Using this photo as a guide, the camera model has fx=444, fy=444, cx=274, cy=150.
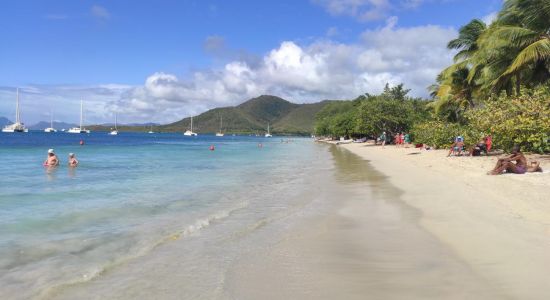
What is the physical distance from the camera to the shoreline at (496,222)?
530cm

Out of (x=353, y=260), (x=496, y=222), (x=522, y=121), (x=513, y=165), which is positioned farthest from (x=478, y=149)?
(x=353, y=260)

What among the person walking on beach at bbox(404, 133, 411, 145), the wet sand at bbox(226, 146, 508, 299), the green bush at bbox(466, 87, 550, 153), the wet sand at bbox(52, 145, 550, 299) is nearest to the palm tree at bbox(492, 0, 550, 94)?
the green bush at bbox(466, 87, 550, 153)

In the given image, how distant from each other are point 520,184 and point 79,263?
11.4 meters

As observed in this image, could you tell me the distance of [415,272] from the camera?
5.51m

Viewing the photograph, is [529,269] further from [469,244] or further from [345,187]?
[345,187]

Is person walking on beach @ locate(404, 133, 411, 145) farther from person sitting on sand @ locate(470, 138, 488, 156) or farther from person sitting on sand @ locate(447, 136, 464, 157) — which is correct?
person sitting on sand @ locate(470, 138, 488, 156)

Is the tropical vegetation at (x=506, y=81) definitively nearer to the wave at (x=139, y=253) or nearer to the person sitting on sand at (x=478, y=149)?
the person sitting on sand at (x=478, y=149)

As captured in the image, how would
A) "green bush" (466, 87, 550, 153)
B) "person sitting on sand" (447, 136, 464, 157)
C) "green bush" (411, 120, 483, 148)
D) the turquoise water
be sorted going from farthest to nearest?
"green bush" (411, 120, 483, 148) < "person sitting on sand" (447, 136, 464, 157) < "green bush" (466, 87, 550, 153) < the turquoise water

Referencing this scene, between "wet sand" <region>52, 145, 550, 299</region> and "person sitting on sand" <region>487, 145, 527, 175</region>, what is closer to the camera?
"wet sand" <region>52, 145, 550, 299</region>

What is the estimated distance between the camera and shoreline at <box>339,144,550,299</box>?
5.30 metres

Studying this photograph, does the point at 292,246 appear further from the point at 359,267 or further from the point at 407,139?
the point at 407,139

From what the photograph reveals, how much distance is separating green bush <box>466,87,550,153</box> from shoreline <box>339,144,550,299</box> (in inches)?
227

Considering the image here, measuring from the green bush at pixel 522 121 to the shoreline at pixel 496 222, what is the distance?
5.75m

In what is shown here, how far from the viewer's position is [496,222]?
822 cm
